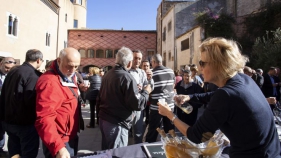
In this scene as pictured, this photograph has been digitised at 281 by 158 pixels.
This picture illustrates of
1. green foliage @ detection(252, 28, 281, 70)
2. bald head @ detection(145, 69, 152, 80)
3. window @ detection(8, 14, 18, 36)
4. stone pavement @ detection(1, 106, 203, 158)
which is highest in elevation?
window @ detection(8, 14, 18, 36)

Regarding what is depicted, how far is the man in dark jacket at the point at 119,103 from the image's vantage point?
103 inches

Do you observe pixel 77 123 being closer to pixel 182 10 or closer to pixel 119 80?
pixel 119 80

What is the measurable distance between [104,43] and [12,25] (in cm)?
1635

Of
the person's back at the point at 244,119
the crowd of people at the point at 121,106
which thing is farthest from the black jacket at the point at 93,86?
the person's back at the point at 244,119

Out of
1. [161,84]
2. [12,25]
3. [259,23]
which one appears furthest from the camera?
[12,25]

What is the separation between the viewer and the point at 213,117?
50.2 inches

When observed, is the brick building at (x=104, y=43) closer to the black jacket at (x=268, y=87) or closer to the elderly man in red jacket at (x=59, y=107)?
the black jacket at (x=268, y=87)

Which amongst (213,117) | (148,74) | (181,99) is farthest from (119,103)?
(148,74)

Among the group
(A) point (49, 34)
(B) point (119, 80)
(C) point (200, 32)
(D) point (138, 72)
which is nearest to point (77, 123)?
(B) point (119, 80)

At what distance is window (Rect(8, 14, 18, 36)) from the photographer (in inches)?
633

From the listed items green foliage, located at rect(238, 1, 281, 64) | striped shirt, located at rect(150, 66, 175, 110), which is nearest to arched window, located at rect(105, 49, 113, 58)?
green foliage, located at rect(238, 1, 281, 64)

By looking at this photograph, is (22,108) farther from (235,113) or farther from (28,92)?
(235,113)

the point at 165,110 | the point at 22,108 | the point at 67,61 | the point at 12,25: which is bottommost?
the point at 22,108

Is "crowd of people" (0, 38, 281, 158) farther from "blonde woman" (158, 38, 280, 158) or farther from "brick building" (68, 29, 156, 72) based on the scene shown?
"brick building" (68, 29, 156, 72)
